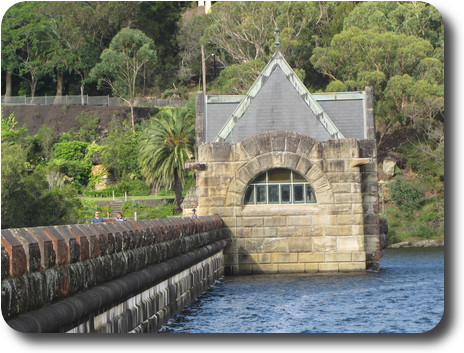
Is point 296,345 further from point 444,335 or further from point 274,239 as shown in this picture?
point 274,239

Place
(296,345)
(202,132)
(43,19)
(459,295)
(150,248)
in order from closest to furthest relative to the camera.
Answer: (296,345) < (459,295) < (150,248) < (202,132) < (43,19)

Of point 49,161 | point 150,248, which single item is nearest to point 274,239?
point 150,248

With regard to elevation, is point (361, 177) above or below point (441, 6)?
below

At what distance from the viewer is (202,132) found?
30359 mm

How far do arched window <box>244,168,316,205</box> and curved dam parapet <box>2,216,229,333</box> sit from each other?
8.31 metres

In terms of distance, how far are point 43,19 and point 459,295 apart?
75.1 meters

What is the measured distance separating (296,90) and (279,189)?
134 inches

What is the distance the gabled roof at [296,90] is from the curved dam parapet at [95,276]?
9.60m

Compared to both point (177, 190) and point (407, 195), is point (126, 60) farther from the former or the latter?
point (407, 195)

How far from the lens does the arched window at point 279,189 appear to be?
27797 mm

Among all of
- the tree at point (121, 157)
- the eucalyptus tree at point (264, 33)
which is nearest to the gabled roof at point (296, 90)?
the eucalyptus tree at point (264, 33)

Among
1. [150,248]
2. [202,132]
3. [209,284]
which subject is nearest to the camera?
A: [150,248]

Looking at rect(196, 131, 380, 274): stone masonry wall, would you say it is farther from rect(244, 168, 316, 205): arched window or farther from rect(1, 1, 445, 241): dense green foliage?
rect(1, 1, 445, 241): dense green foliage

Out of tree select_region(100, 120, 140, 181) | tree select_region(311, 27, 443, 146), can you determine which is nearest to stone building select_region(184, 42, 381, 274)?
tree select_region(311, 27, 443, 146)
